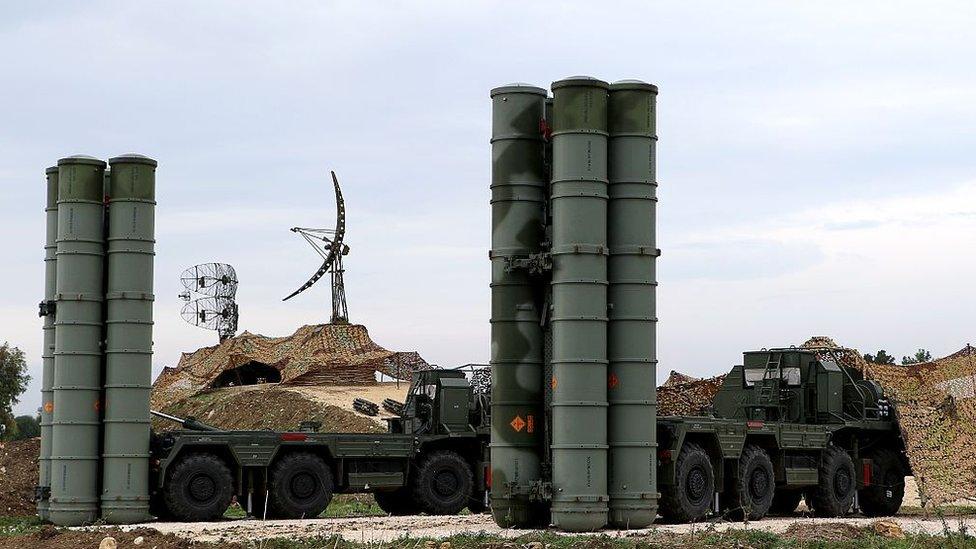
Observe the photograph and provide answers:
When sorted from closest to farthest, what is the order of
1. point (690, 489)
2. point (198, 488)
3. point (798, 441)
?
point (690, 489) < point (198, 488) < point (798, 441)

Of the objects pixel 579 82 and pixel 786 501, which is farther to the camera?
pixel 786 501

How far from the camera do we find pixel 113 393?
25.9 m

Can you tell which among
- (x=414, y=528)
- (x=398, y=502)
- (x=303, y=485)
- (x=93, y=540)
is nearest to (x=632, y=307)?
(x=414, y=528)

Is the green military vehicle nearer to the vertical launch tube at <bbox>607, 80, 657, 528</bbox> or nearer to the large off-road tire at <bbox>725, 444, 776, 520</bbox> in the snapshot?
the large off-road tire at <bbox>725, 444, 776, 520</bbox>

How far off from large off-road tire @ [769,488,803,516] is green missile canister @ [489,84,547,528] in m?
8.78

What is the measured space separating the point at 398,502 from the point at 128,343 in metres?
7.39

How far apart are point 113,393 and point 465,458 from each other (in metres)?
8.15

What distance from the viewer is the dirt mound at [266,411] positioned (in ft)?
159

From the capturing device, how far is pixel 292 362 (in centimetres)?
5812

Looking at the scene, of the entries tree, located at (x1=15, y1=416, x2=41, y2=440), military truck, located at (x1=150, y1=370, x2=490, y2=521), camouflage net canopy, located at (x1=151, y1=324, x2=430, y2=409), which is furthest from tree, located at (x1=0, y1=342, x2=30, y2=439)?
military truck, located at (x1=150, y1=370, x2=490, y2=521)

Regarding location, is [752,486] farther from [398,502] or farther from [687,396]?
[687,396]

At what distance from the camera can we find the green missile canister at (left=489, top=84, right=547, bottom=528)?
76.0 feet

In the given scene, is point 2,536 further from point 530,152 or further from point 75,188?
point 530,152

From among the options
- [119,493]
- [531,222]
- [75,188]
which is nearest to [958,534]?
[531,222]
